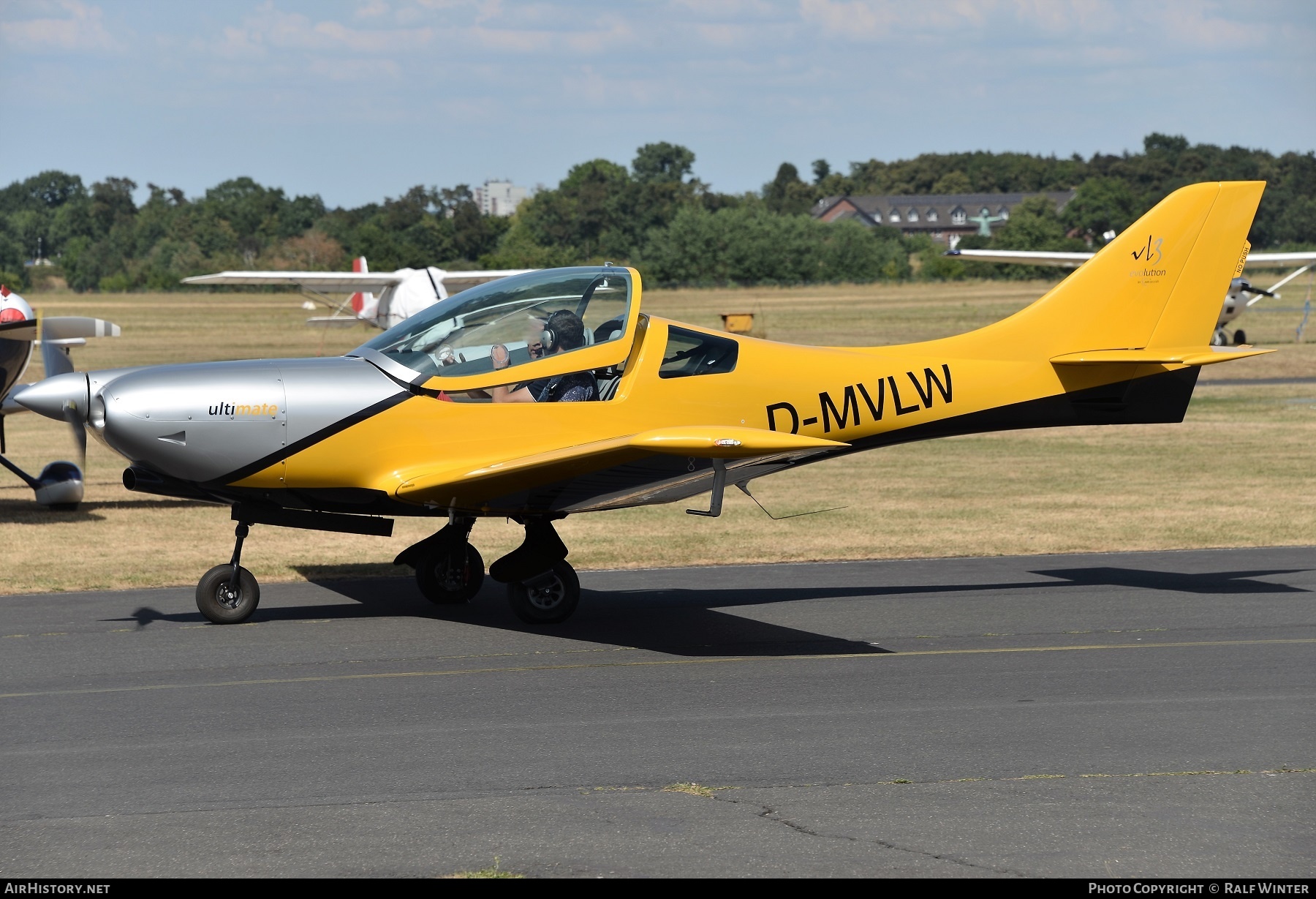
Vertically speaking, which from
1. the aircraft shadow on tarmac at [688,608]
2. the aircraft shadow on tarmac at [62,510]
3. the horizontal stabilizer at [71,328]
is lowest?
the aircraft shadow on tarmac at [62,510]

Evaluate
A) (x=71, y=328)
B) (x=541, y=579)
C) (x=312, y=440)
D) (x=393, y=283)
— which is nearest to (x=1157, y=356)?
(x=541, y=579)

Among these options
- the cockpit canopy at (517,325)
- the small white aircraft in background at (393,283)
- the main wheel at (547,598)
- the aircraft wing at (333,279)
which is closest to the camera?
the cockpit canopy at (517,325)

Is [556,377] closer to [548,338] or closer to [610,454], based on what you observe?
[548,338]

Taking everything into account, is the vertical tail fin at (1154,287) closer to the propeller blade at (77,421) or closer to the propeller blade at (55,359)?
the propeller blade at (77,421)

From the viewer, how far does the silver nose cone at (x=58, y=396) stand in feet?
28.9

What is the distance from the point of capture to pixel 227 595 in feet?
30.4

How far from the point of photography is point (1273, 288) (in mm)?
42750

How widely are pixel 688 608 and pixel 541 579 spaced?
1.21 metres

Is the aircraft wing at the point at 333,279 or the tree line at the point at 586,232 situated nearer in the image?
the aircraft wing at the point at 333,279

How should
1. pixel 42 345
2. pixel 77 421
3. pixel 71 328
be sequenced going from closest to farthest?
pixel 77 421 < pixel 42 345 < pixel 71 328

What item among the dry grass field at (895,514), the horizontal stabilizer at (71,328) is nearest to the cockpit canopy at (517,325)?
the dry grass field at (895,514)

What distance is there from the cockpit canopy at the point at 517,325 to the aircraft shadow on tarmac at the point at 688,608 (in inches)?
73.5

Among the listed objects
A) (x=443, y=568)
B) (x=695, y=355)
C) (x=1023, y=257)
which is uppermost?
(x=1023, y=257)
